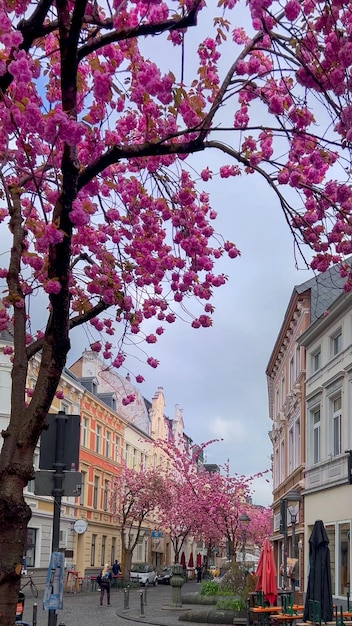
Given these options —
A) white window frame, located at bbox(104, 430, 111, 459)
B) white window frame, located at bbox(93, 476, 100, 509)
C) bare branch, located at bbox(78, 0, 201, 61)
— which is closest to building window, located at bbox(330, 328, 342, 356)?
bare branch, located at bbox(78, 0, 201, 61)

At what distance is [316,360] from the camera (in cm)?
2839

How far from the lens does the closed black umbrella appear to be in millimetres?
15383

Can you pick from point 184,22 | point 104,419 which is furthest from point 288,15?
point 104,419

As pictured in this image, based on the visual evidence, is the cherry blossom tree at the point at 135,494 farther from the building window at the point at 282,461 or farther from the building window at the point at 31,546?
the building window at the point at 282,461

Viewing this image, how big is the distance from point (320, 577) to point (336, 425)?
9.54 meters

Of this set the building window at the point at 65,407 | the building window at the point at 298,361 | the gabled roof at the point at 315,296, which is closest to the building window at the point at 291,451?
the building window at the point at 298,361

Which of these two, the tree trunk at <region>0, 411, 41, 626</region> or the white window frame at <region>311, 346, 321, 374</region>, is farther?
the white window frame at <region>311, 346, 321, 374</region>

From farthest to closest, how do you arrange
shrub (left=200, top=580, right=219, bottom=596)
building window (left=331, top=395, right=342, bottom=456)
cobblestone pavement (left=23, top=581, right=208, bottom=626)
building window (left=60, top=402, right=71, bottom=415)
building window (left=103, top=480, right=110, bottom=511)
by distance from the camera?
building window (left=103, top=480, right=110, bottom=511)
building window (left=60, top=402, right=71, bottom=415)
shrub (left=200, top=580, right=219, bottom=596)
building window (left=331, top=395, right=342, bottom=456)
cobblestone pavement (left=23, top=581, right=208, bottom=626)

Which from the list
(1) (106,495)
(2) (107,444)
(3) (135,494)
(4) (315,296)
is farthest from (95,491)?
(4) (315,296)

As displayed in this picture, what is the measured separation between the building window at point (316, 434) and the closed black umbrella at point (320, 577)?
1088cm

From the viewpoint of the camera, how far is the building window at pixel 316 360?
2783 centimetres

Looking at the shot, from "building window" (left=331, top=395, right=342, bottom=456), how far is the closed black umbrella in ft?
26.0

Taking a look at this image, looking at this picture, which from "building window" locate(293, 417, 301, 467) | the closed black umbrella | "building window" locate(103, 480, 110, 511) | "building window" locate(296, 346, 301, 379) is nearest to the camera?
the closed black umbrella

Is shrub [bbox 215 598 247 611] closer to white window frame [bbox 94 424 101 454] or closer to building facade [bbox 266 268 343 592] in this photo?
building facade [bbox 266 268 343 592]
